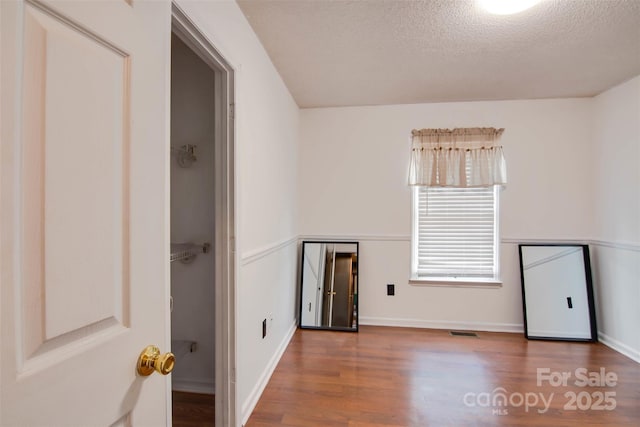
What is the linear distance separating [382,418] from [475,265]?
2.01m

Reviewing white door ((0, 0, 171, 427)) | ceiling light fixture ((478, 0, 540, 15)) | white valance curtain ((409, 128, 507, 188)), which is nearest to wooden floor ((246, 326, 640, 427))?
white door ((0, 0, 171, 427))

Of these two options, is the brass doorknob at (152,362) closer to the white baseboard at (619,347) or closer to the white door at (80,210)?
the white door at (80,210)

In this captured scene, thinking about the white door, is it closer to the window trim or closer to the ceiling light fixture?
the ceiling light fixture

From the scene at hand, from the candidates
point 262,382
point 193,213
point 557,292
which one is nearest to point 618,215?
point 557,292

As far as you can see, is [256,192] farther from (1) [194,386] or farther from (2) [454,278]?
(2) [454,278]

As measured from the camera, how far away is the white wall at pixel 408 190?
118 inches

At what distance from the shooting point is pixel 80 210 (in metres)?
0.55

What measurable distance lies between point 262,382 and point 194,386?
1.67ft

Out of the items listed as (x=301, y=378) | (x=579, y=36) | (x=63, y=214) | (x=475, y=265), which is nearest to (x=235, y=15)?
(x=63, y=214)

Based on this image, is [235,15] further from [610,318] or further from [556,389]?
[610,318]

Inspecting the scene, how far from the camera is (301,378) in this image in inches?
85.4

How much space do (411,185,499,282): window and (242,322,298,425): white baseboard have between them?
5.04ft

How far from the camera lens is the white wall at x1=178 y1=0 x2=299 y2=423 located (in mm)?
1589

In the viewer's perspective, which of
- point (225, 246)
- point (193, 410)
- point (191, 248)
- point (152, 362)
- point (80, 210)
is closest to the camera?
point (80, 210)
